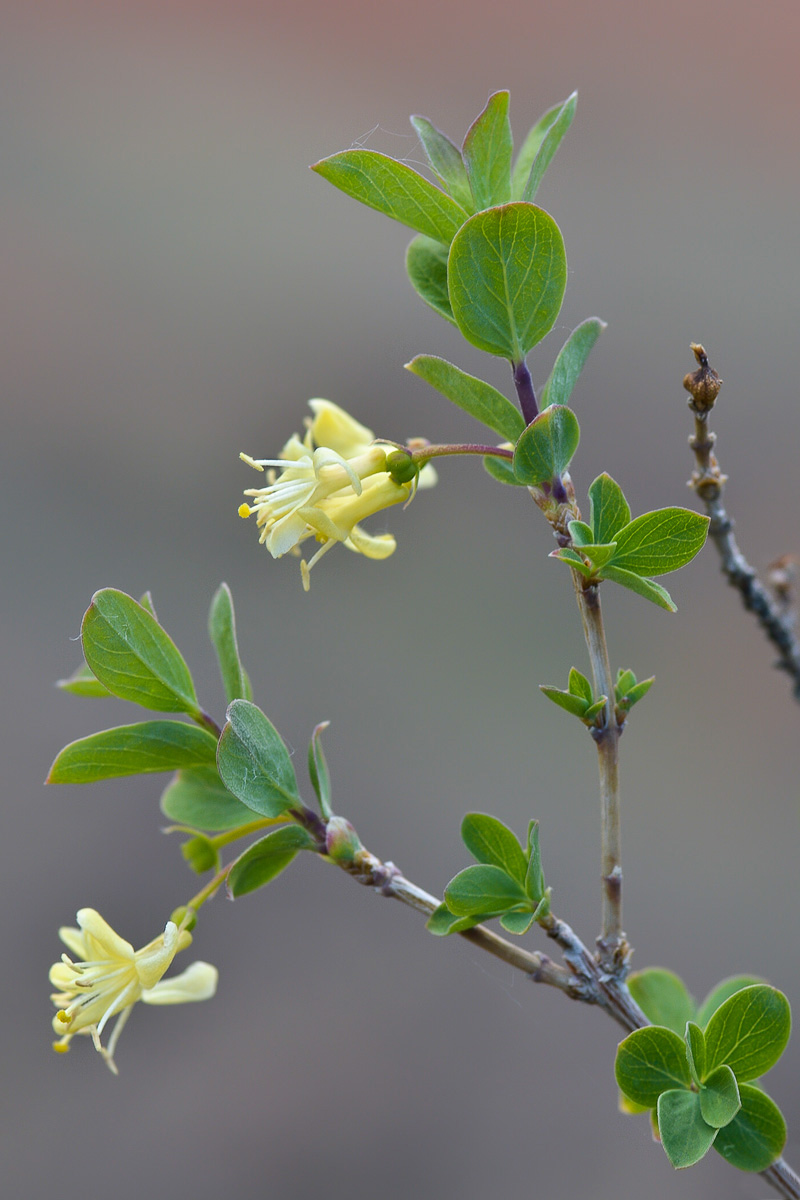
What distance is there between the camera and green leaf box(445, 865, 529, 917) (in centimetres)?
40

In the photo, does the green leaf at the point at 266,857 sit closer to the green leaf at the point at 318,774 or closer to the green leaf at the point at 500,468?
the green leaf at the point at 318,774

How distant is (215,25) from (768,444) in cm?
166

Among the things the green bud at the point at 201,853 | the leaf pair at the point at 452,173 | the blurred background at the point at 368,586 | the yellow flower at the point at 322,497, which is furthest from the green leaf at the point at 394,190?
the blurred background at the point at 368,586

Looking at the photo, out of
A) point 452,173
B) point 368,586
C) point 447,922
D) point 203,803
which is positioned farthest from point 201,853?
point 368,586

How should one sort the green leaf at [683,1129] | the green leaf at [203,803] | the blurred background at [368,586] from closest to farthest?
the green leaf at [683,1129], the green leaf at [203,803], the blurred background at [368,586]

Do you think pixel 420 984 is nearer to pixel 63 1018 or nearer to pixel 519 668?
pixel 519 668

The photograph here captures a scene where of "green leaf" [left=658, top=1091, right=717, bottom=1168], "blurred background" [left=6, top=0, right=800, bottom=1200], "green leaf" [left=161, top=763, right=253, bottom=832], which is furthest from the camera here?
"blurred background" [left=6, top=0, right=800, bottom=1200]

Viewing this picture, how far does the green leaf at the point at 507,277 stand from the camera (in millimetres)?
363

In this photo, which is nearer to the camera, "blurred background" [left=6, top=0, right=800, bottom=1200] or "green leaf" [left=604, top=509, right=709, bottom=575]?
"green leaf" [left=604, top=509, right=709, bottom=575]

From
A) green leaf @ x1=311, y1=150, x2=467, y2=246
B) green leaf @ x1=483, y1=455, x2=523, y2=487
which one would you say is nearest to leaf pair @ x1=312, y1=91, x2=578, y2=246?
green leaf @ x1=311, y1=150, x2=467, y2=246

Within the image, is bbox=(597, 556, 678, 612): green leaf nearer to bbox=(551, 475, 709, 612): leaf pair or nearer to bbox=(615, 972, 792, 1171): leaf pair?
bbox=(551, 475, 709, 612): leaf pair

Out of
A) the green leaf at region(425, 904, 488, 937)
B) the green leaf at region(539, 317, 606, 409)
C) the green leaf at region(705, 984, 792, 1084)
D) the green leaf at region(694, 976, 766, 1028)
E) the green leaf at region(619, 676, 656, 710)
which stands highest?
the green leaf at region(539, 317, 606, 409)

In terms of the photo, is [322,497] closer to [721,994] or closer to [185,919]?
[185,919]

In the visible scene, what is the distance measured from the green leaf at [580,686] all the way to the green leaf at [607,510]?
0.19 feet
